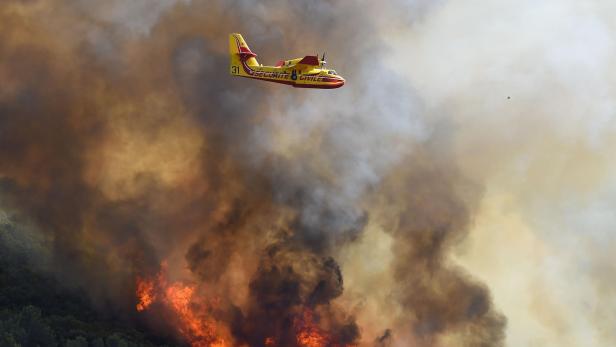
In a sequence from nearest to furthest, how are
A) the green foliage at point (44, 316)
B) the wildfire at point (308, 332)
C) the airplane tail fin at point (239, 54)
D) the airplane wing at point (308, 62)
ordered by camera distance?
the airplane wing at point (308, 62) → the green foliage at point (44, 316) → the airplane tail fin at point (239, 54) → the wildfire at point (308, 332)

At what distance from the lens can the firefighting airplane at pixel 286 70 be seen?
322 ft

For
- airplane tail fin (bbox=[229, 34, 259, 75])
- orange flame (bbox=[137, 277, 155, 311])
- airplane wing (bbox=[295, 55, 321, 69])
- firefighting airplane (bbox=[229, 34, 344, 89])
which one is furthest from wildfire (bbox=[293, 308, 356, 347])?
airplane tail fin (bbox=[229, 34, 259, 75])

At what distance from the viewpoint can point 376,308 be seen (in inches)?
4264

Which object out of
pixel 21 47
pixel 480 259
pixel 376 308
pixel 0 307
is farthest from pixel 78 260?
pixel 480 259

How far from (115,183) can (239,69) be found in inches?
828

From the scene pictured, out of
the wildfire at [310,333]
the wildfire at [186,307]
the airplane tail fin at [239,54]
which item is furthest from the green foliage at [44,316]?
the airplane tail fin at [239,54]

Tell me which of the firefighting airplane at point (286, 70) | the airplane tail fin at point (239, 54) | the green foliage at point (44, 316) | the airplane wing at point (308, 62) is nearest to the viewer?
the airplane wing at point (308, 62)

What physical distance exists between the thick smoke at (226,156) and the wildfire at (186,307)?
1.18 metres

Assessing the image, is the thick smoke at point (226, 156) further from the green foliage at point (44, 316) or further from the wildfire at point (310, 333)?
the green foliage at point (44, 316)

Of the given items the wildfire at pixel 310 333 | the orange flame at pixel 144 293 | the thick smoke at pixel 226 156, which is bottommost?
the wildfire at pixel 310 333

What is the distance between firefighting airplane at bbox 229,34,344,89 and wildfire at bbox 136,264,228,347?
25.0m

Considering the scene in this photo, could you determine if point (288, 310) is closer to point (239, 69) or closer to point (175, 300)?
point (175, 300)

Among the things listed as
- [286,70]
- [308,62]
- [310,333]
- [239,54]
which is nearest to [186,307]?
[310,333]

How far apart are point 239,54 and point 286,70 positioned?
5574mm
